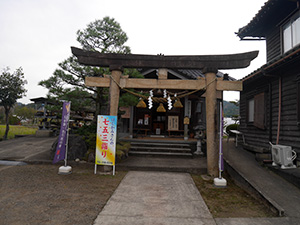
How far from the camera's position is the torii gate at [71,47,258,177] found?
20.0 feet

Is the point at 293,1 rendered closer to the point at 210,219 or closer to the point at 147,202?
the point at 210,219

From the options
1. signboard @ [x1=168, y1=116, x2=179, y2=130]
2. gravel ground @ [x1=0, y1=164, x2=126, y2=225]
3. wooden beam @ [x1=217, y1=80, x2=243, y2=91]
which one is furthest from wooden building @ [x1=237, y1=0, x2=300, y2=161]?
gravel ground @ [x1=0, y1=164, x2=126, y2=225]

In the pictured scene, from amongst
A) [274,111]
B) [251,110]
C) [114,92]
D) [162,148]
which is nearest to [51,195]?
[114,92]

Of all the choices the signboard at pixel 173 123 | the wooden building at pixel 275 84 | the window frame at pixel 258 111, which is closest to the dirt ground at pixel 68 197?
the wooden building at pixel 275 84

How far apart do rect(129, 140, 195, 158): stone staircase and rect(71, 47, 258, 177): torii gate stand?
2.76 meters

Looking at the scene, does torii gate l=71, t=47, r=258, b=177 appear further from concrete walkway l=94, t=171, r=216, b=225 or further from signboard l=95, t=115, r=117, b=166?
concrete walkway l=94, t=171, r=216, b=225

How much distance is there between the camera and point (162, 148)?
902cm

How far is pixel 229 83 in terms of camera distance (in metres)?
6.09

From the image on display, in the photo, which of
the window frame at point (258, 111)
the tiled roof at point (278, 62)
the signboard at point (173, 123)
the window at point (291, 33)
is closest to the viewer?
the tiled roof at point (278, 62)

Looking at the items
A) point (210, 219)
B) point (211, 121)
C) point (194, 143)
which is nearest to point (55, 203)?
point (210, 219)

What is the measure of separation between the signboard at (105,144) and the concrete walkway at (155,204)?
935 millimetres

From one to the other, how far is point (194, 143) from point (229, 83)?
4647mm

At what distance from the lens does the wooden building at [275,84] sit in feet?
21.0

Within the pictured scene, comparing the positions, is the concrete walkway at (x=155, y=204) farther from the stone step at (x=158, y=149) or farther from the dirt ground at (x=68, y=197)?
the stone step at (x=158, y=149)
